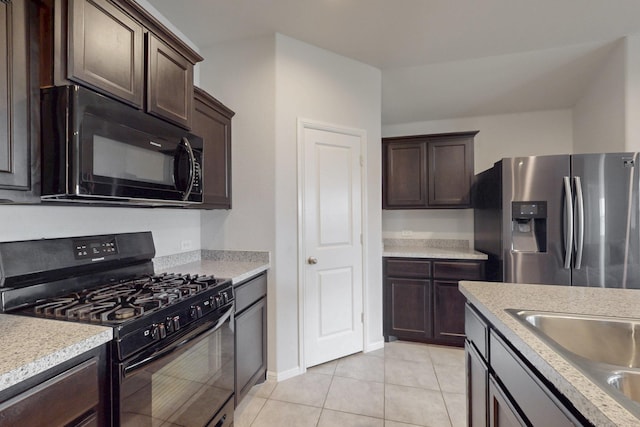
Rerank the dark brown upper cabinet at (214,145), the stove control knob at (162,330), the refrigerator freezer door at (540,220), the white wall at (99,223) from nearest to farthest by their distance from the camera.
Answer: the stove control knob at (162,330), the white wall at (99,223), the dark brown upper cabinet at (214,145), the refrigerator freezer door at (540,220)

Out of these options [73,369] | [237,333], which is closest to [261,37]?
[237,333]

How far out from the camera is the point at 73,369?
0.87m

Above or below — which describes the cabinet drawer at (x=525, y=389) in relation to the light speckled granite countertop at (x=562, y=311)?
below

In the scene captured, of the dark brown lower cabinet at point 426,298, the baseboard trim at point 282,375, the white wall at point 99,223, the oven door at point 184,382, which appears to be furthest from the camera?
the dark brown lower cabinet at point 426,298

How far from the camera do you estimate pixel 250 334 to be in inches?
79.4

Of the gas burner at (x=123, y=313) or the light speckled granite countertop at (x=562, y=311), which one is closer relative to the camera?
the light speckled granite countertop at (x=562, y=311)

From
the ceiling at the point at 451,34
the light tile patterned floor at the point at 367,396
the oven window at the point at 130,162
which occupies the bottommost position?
the light tile patterned floor at the point at 367,396

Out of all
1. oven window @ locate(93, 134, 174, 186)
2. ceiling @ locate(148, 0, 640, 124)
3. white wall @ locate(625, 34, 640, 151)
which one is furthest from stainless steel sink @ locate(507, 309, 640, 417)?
white wall @ locate(625, 34, 640, 151)

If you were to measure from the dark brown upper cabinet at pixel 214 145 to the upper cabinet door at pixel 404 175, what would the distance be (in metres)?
1.86

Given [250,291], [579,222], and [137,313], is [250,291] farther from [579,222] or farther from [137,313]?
[579,222]

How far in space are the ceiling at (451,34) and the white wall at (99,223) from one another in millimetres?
1509

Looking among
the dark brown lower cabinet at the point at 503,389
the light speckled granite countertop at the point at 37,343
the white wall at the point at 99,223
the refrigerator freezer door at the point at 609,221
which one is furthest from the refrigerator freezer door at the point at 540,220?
the light speckled granite countertop at the point at 37,343

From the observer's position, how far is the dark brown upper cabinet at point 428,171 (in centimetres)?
320

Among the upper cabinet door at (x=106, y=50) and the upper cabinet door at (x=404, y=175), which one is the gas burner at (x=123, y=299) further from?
the upper cabinet door at (x=404, y=175)
